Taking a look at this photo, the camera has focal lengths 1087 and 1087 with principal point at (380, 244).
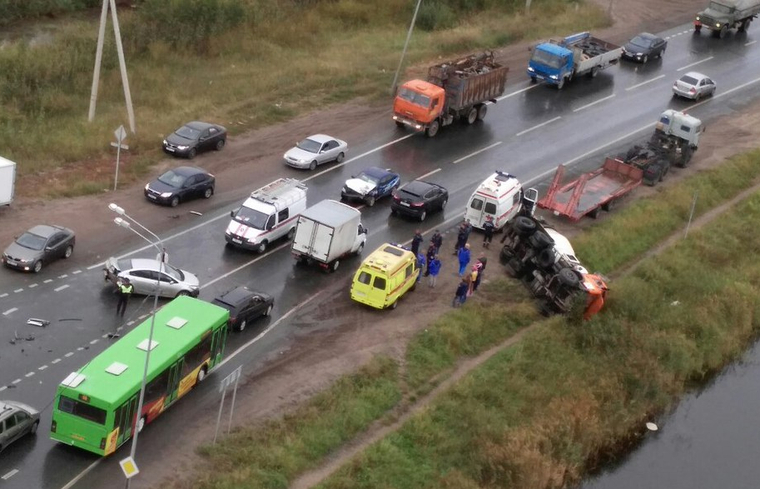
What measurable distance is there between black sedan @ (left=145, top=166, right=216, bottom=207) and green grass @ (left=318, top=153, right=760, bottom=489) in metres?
13.6

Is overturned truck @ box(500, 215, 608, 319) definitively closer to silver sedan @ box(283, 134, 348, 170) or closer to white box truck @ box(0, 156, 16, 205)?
silver sedan @ box(283, 134, 348, 170)

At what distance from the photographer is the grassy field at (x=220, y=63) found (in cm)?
5025

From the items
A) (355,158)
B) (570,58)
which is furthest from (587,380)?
(570,58)

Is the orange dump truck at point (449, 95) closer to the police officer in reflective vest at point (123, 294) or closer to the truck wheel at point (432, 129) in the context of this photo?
the truck wheel at point (432, 129)

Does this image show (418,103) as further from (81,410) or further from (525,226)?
(81,410)

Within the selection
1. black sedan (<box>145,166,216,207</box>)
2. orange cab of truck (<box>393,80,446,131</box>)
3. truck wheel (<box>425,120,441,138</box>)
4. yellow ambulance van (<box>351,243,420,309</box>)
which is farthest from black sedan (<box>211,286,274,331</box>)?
truck wheel (<box>425,120,441,138</box>)

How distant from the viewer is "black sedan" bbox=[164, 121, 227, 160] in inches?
1959

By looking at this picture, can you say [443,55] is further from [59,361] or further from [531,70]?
[59,361]

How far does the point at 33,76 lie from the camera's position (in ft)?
183

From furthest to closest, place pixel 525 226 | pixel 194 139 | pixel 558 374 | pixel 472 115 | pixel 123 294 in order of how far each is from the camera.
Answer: pixel 472 115 < pixel 194 139 < pixel 525 226 < pixel 558 374 < pixel 123 294

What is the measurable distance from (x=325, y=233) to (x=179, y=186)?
8026mm

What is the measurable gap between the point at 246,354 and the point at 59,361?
19.7 ft

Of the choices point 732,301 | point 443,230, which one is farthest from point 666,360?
point 443,230

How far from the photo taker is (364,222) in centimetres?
4650
